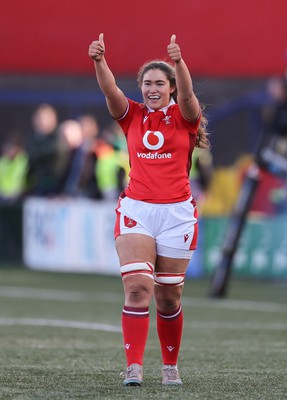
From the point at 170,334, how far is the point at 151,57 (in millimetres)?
9381

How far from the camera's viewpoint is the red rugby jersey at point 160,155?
7.89 m

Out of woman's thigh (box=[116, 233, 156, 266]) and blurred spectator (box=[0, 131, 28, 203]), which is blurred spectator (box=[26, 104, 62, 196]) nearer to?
blurred spectator (box=[0, 131, 28, 203])

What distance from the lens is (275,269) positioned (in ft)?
59.3

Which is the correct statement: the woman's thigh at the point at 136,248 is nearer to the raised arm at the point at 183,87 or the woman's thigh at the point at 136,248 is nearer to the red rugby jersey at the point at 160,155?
the red rugby jersey at the point at 160,155

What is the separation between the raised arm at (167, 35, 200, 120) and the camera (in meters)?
7.65

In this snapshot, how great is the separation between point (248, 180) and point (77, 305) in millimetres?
2664

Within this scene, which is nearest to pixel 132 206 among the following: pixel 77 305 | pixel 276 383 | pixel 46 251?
pixel 276 383

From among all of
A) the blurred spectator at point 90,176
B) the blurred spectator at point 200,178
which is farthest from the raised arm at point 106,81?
the blurred spectator at point 90,176

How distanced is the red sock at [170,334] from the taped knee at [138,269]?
386mm

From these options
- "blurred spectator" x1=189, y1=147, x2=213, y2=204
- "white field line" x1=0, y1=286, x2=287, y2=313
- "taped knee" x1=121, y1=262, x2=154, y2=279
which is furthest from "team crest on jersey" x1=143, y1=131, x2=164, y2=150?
"blurred spectator" x1=189, y1=147, x2=213, y2=204

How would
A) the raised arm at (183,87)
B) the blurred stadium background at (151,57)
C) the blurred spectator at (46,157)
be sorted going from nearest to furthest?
the raised arm at (183,87)
the blurred stadium background at (151,57)
the blurred spectator at (46,157)

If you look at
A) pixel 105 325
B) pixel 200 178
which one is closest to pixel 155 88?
pixel 105 325

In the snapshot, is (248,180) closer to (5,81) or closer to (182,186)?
(182,186)

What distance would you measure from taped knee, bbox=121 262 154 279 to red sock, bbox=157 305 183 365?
386mm
